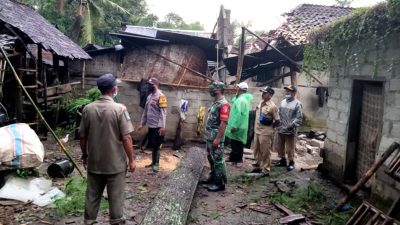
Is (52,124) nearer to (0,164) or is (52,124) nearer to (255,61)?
(0,164)

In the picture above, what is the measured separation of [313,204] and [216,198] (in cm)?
158

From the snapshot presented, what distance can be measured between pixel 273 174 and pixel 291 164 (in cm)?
66

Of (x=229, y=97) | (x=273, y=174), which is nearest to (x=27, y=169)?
(x=273, y=174)

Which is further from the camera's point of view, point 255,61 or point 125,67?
point 255,61

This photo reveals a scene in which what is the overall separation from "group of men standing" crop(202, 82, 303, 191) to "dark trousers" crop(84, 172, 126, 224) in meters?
2.19

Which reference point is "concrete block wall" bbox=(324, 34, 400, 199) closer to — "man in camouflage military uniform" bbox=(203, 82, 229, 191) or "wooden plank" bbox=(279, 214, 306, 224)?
"wooden plank" bbox=(279, 214, 306, 224)

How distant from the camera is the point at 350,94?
19.5 feet

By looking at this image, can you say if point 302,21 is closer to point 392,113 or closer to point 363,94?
point 363,94

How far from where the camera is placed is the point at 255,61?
11.2 metres

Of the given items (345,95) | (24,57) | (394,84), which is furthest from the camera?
(24,57)

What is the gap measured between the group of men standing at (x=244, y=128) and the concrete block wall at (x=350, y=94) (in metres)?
0.82

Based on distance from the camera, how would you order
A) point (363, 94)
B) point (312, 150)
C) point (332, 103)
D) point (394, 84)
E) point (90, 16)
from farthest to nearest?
1. point (90, 16)
2. point (312, 150)
3. point (332, 103)
4. point (363, 94)
5. point (394, 84)

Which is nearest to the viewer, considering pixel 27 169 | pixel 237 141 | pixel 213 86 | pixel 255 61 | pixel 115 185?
pixel 115 185

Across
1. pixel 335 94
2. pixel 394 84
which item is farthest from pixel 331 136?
pixel 394 84
